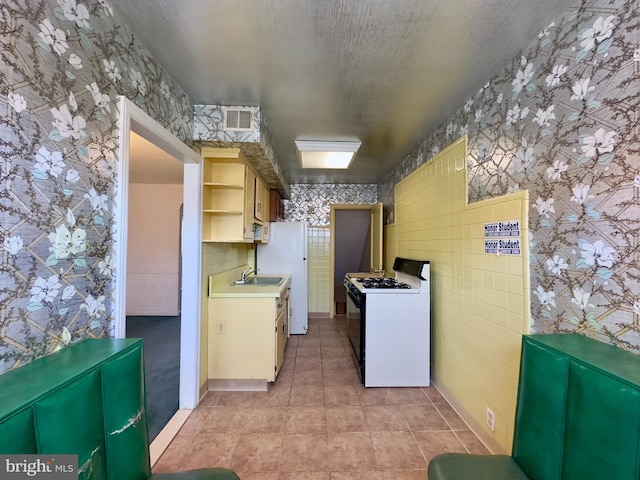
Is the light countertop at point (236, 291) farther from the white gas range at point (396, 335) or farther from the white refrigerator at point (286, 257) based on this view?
the white refrigerator at point (286, 257)

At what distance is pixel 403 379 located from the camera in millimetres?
2600

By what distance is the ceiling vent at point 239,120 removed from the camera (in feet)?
7.41

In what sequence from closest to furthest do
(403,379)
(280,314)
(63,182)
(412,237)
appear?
(63,182), (403,379), (280,314), (412,237)

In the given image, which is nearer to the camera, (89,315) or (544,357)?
(544,357)

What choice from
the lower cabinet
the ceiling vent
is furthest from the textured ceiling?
the lower cabinet

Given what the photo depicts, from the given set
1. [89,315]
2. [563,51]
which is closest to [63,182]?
[89,315]

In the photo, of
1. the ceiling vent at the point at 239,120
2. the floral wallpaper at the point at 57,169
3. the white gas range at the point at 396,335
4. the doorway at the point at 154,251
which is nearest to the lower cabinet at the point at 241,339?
the white gas range at the point at 396,335

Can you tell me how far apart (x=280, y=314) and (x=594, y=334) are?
2321mm

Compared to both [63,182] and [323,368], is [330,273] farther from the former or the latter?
[63,182]

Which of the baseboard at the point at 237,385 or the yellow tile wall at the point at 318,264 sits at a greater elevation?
the yellow tile wall at the point at 318,264

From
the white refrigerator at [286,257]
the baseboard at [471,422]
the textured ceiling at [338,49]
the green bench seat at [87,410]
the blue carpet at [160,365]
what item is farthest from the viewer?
the white refrigerator at [286,257]

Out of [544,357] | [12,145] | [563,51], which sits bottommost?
[544,357]

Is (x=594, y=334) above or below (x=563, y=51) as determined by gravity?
below

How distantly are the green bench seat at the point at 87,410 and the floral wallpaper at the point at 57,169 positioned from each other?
155mm
